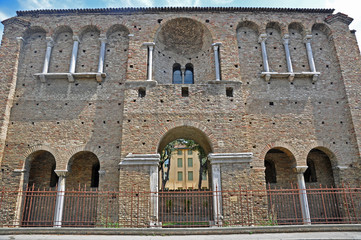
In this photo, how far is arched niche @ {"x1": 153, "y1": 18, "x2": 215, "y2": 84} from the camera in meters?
14.5

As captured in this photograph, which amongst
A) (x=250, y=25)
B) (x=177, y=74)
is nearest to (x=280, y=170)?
(x=177, y=74)

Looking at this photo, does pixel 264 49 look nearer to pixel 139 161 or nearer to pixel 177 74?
pixel 177 74

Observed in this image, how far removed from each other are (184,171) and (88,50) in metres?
26.5

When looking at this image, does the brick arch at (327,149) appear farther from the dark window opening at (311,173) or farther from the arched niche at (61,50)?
the arched niche at (61,50)

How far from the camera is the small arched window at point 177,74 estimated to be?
15455 millimetres

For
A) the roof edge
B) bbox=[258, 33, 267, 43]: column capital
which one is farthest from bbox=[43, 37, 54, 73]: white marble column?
bbox=[258, 33, 267, 43]: column capital

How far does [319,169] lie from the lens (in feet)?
44.5

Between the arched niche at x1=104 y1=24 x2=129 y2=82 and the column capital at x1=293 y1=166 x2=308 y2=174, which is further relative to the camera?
the arched niche at x1=104 y1=24 x2=129 y2=82

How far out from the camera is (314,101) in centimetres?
1319

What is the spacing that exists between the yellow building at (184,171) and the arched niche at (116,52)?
78.1ft

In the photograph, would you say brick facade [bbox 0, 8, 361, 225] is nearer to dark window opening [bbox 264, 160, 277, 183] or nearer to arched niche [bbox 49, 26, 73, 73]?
arched niche [bbox 49, 26, 73, 73]

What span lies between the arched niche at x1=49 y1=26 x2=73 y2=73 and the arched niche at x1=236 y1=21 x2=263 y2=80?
30.8ft

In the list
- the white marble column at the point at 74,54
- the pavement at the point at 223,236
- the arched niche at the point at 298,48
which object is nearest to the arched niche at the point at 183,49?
the white marble column at the point at 74,54

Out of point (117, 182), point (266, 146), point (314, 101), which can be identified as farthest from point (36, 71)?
point (314, 101)
